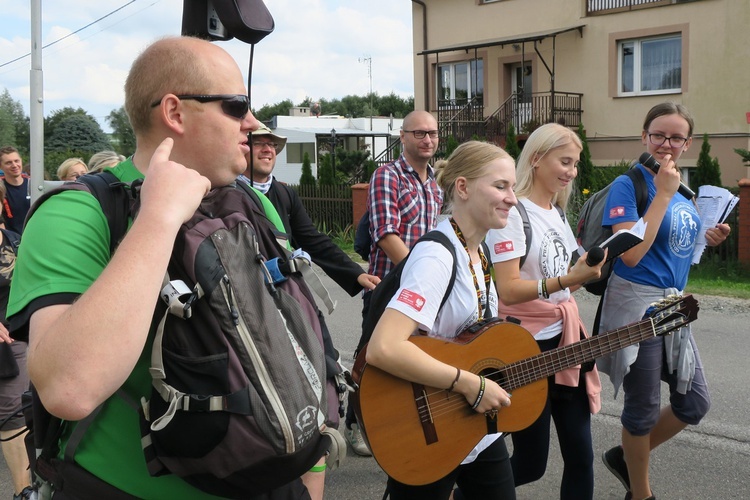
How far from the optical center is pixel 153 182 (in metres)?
1.50

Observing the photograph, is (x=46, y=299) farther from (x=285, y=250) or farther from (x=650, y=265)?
(x=650, y=265)

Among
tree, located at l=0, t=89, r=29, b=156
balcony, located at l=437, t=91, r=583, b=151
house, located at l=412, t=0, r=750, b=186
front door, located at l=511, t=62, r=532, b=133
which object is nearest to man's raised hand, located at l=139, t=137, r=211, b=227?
house, located at l=412, t=0, r=750, b=186

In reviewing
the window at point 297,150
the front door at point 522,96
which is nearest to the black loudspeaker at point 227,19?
the front door at point 522,96

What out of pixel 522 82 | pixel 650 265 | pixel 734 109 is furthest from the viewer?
pixel 522 82

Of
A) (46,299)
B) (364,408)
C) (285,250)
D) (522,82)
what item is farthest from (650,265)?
(522,82)

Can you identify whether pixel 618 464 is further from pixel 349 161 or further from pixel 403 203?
pixel 349 161

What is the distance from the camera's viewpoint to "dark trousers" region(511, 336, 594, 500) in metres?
3.49

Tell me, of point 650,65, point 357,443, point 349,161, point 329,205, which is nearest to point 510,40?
point 650,65

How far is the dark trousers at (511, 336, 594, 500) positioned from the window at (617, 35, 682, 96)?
774 inches

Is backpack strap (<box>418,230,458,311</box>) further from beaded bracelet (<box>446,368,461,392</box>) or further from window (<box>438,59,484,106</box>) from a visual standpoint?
window (<box>438,59,484,106</box>)

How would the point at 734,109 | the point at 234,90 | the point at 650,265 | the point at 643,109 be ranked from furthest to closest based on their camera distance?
the point at 643,109, the point at 734,109, the point at 650,265, the point at 234,90

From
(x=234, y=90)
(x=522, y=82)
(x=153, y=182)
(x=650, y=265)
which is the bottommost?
(x=650, y=265)

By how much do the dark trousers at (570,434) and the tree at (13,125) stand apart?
53.1m

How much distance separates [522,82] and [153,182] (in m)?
24.4
